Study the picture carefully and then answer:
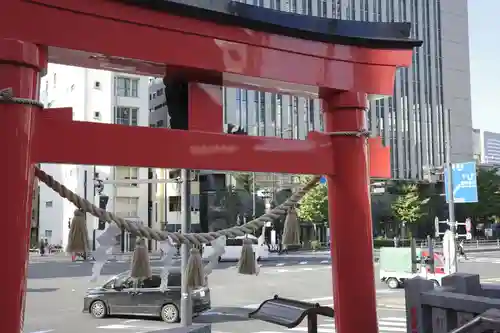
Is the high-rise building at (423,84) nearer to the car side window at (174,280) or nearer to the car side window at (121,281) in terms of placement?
the car side window at (121,281)

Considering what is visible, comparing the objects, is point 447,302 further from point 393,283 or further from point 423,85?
point 423,85

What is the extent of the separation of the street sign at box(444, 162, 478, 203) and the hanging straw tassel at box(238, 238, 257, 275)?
17.9 metres

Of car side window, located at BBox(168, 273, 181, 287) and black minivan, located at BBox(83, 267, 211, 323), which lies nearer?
black minivan, located at BBox(83, 267, 211, 323)

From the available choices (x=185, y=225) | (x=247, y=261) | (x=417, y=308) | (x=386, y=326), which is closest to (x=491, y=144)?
(x=386, y=326)

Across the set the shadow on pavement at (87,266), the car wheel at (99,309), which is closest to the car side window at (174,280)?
the car wheel at (99,309)

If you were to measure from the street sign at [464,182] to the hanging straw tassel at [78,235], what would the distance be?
19.2 meters

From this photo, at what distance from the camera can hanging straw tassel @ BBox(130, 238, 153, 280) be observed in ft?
11.4

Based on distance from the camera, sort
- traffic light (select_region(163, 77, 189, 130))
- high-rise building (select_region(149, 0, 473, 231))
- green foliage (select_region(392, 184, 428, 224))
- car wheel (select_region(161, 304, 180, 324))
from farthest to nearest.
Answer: high-rise building (select_region(149, 0, 473, 231))
green foliage (select_region(392, 184, 428, 224))
car wheel (select_region(161, 304, 180, 324))
traffic light (select_region(163, 77, 189, 130))

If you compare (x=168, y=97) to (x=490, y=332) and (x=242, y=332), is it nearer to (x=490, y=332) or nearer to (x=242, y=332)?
(x=490, y=332)

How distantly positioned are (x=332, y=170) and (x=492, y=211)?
5185cm

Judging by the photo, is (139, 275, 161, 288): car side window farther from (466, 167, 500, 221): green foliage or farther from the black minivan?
(466, 167, 500, 221): green foliage

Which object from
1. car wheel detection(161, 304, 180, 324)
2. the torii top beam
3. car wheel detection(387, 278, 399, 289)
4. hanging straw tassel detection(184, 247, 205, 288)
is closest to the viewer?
the torii top beam

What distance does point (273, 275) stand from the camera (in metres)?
25.1

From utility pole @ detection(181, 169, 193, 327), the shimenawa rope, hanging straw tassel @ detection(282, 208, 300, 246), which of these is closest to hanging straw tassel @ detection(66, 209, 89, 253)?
the shimenawa rope
